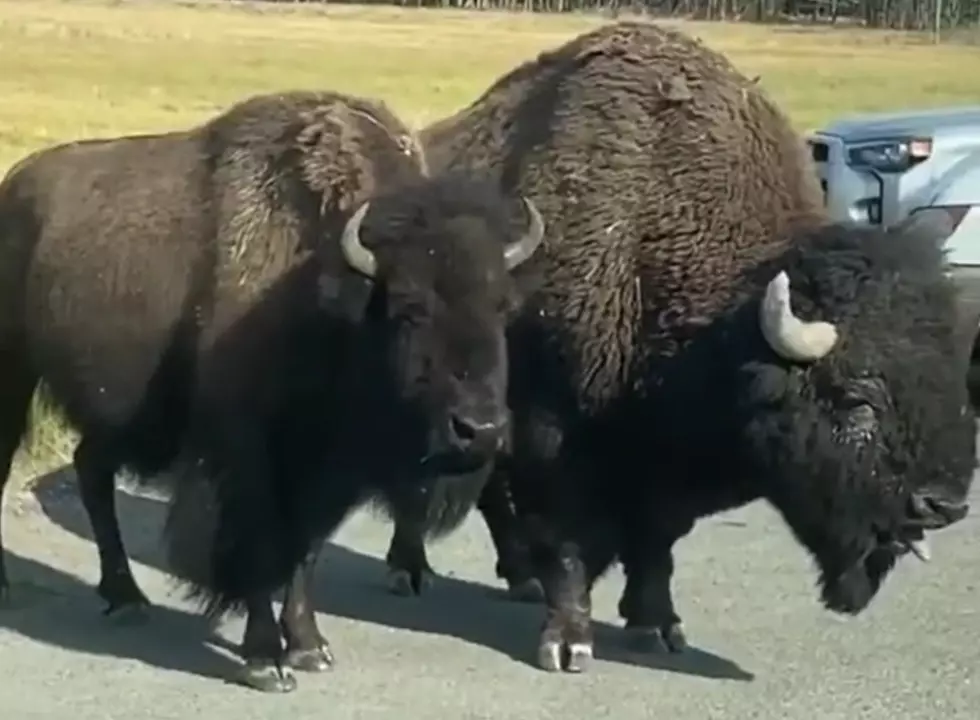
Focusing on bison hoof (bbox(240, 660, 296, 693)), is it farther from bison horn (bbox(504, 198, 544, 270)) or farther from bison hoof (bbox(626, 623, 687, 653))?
bison horn (bbox(504, 198, 544, 270))

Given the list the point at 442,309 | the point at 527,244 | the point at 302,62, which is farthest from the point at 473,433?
the point at 302,62

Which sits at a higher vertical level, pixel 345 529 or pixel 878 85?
pixel 345 529

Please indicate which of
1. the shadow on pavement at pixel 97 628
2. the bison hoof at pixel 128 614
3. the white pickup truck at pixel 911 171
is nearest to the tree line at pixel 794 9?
the white pickup truck at pixel 911 171

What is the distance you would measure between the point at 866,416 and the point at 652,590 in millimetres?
1516

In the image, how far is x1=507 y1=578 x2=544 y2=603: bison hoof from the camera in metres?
9.63

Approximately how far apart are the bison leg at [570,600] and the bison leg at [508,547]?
64cm

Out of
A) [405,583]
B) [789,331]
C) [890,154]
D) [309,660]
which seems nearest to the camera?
[789,331]

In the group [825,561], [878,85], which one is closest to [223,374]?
[825,561]

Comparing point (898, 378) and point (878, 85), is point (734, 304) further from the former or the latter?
point (878, 85)

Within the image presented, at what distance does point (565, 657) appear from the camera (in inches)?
332

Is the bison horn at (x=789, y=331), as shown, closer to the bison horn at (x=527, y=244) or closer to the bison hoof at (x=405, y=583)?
the bison horn at (x=527, y=244)

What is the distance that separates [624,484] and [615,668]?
32.3 inches

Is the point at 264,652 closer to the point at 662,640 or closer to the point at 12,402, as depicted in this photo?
the point at 662,640

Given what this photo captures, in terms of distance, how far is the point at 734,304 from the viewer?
27.2ft
